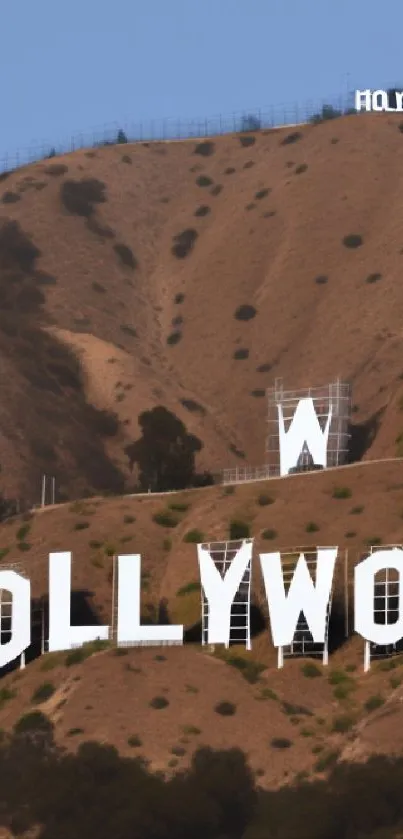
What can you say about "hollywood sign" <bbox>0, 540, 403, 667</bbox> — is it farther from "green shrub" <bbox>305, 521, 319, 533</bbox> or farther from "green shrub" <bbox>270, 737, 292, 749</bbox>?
"green shrub" <bbox>270, 737, 292, 749</bbox>

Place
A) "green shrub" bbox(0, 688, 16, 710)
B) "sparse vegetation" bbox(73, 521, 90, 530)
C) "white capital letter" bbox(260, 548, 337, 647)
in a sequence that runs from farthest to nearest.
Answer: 1. "sparse vegetation" bbox(73, 521, 90, 530)
2. "green shrub" bbox(0, 688, 16, 710)
3. "white capital letter" bbox(260, 548, 337, 647)

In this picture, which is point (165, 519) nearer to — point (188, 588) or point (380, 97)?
point (188, 588)

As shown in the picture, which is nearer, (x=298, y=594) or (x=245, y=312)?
(x=298, y=594)

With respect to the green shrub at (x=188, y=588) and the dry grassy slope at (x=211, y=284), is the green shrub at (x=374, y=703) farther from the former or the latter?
the dry grassy slope at (x=211, y=284)

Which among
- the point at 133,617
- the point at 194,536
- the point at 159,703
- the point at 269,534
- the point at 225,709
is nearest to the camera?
the point at 159,703

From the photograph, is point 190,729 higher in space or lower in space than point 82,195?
lower

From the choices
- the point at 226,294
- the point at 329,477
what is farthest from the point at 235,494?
the point at 226,294

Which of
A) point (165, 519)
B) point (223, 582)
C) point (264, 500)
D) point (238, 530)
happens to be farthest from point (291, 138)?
point (223, 582)

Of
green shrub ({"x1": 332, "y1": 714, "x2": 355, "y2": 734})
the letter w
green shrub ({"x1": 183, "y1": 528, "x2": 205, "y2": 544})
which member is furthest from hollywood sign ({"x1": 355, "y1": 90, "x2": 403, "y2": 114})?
green shrub ({"x1": 332, "y1": 714, "x2": 355, "y2": 734})
